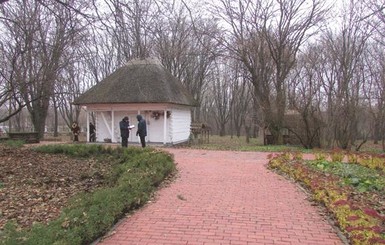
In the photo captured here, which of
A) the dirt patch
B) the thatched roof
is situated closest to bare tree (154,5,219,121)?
the thatched roof

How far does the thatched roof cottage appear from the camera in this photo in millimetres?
23062

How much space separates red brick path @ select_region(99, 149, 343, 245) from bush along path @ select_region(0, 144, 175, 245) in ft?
0.89

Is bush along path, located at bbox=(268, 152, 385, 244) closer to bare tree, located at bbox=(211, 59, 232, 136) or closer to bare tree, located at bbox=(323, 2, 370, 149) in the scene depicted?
bare tree, located at bbox=(323, 2, 370, 149)

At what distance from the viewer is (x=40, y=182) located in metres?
9.86

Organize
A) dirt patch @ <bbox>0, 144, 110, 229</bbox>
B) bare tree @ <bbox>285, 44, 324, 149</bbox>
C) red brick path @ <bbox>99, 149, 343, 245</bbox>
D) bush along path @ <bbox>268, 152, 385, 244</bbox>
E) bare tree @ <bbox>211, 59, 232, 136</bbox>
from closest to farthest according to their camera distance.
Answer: bush along path @ <bbox>268, 152, 385, 244</bbox>, red brick path @ <bbox>99, 149, 343, 245</bbox>, dirt patch @ <bbox>0, 144, 110, 229</bbox>, bare tree @ <bbox>285, 44, 324, 149</bbox>, bare tree @ <bbox>211, 59, 232, 136</bbox>

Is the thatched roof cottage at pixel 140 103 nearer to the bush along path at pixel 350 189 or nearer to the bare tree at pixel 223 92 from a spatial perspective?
the bush along path at pixel 350 189

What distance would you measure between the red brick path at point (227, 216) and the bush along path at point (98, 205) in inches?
10.7

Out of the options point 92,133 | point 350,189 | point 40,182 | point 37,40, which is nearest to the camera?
point 350,189

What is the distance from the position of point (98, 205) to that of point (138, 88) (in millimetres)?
17555

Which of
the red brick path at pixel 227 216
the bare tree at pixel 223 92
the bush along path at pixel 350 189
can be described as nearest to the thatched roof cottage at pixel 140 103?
the bush along path at pixel 350 189

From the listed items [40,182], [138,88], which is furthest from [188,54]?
[40,182]

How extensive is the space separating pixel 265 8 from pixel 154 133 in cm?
1068

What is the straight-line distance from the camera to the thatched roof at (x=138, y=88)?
75.2 ft

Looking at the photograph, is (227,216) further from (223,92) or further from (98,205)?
(223,92)
